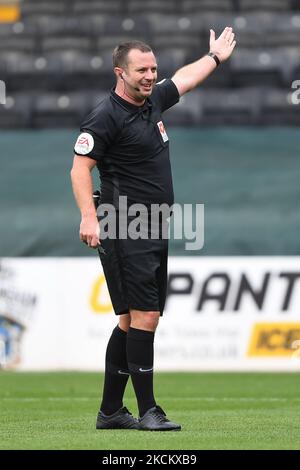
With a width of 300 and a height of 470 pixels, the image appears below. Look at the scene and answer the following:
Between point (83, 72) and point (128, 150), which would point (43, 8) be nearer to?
point (83, 72)

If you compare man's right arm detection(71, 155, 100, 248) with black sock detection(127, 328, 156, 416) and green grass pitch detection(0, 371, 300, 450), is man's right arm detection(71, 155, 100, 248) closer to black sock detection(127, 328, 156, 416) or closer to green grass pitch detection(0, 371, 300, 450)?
black sock detection(127, 328, 156, 416)

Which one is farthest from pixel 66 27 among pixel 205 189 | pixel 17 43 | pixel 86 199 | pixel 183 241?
pixel 86 199

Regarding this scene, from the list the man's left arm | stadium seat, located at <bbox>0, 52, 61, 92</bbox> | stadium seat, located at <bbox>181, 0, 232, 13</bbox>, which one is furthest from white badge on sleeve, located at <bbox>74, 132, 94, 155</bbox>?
stadium seat, located at <bbox>181, 0, 232, 13</bbox>

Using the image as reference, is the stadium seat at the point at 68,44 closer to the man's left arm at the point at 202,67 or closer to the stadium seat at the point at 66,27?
the stadium seat at the point at 66,27

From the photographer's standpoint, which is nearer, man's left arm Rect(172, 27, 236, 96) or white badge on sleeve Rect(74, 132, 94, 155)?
white badge on sleeve Rect(74, 132, 94, 155)

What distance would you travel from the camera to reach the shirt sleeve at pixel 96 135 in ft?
19.8

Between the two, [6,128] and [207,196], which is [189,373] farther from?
[6,128]

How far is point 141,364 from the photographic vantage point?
243 inches

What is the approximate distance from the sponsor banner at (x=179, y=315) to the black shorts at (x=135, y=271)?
6098 millimetres

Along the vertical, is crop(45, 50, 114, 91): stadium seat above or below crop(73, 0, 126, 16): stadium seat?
below

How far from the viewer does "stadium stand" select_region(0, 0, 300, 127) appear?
13867 millimetres

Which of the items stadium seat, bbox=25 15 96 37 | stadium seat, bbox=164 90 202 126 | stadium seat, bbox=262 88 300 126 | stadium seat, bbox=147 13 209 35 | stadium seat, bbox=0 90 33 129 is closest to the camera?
stadium seat, bbox=262 88 300 126

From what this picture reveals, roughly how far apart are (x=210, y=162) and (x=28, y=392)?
4.32 m

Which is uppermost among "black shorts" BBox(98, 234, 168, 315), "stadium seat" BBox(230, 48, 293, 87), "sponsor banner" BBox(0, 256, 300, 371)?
"stadium seat" BBox(230, 48, 293, 87)
